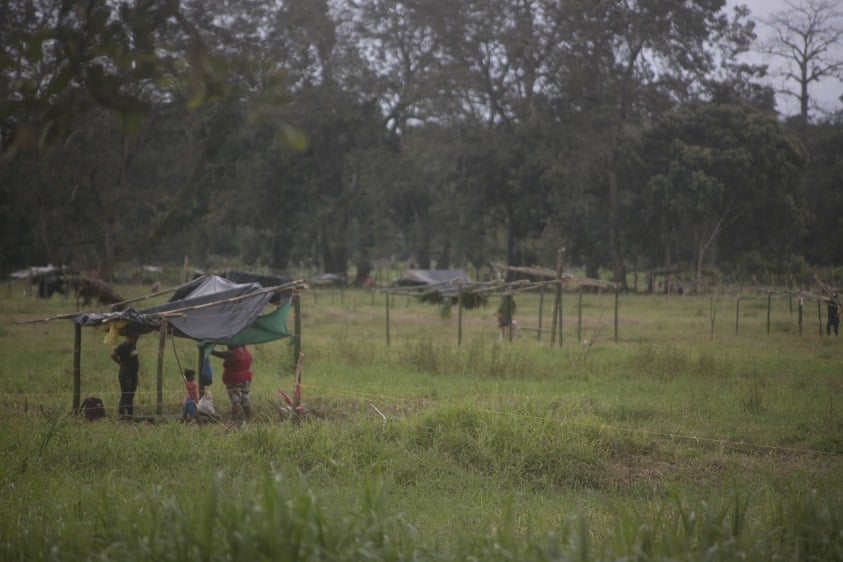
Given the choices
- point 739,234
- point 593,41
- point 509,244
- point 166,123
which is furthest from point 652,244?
point 166,123

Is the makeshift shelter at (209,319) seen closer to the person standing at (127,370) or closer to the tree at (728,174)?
the person standing at (127,370)

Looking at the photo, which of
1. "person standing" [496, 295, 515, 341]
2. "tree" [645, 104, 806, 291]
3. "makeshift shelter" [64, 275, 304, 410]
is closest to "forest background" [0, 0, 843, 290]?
"tree" [645, 104, 806, 291]

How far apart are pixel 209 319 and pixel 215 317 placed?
77 mm

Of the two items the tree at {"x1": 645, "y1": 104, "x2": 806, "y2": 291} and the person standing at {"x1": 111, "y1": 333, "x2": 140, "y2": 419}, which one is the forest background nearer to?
the tree at {"x1": 645, "y1": 104, "x2": 806, "y2": 291}

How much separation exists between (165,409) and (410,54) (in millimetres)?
37556

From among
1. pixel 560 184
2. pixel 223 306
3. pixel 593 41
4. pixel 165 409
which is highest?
pixel 593 41

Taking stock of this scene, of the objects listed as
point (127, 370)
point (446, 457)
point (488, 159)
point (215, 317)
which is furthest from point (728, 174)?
point (446, 457)

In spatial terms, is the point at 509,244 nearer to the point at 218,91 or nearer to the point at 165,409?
the point at 165,409

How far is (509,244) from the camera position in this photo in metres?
42.6

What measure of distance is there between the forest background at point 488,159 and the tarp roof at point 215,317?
63.2 ft

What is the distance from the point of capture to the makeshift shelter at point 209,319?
9.81 metres

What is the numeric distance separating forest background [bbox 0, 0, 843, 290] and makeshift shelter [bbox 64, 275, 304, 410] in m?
19.3

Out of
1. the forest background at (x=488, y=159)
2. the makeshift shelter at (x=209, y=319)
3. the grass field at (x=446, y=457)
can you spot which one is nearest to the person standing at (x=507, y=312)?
the grass field at (x=446, y=457)

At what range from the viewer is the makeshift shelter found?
9.81 meters
